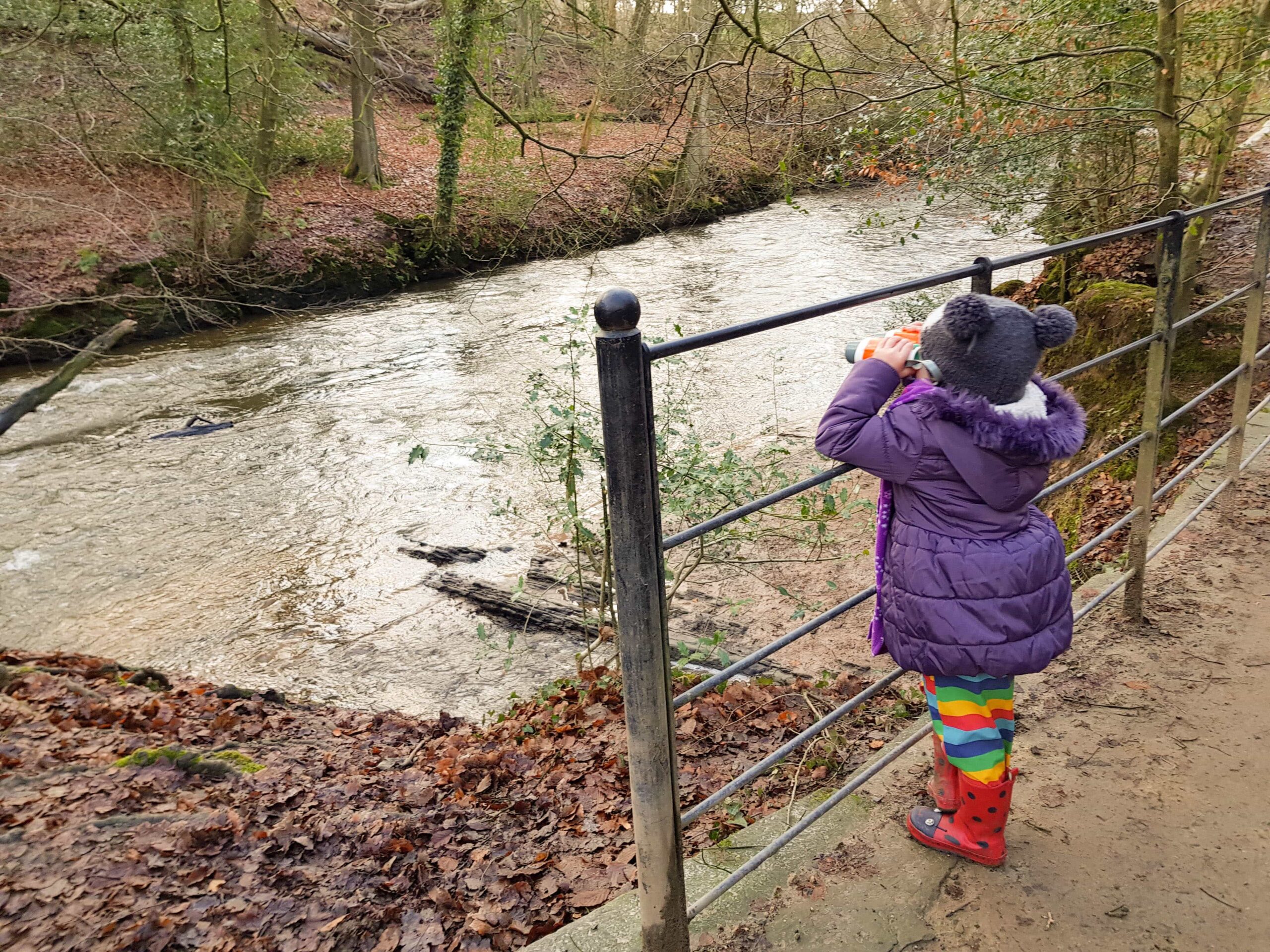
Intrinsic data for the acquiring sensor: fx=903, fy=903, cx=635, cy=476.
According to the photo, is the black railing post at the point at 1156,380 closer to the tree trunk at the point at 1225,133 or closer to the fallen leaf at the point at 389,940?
the fallen leaf at the point at 389,940

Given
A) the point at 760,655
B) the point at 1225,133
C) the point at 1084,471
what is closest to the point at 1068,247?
the point at 1084,471

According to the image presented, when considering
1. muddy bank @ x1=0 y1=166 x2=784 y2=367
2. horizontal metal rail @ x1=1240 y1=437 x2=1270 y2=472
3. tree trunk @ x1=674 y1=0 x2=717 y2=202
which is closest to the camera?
horizontal metal rail @ x1=1240 y1=437 x2=1270 y2=472

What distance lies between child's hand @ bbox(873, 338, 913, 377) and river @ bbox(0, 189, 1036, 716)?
13.7 feet

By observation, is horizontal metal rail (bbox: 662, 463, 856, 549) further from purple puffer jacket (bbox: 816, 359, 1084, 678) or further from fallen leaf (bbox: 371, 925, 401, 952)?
fallen leaf (bbox: 371, 925, 401, 952)

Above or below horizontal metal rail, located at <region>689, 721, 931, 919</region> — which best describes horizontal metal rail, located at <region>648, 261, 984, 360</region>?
above

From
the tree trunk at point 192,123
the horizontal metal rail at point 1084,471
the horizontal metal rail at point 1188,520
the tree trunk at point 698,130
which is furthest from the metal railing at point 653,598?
the tree trunk at point 192,123

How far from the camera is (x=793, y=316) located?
1.90 metres

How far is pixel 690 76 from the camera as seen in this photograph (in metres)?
4.90

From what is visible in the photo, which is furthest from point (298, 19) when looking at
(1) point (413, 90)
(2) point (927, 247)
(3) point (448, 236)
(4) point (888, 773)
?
(1) point (413, 90)

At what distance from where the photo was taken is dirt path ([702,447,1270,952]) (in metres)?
2.24

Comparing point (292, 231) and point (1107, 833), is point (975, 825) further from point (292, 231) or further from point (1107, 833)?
point (292, 231)

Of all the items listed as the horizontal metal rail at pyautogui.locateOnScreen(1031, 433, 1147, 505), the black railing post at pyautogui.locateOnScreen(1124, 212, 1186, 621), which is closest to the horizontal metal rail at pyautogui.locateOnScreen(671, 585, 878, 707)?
the horizontal metal rail at pyautogui.locateOnScreen(1031, 433, 1147, 505)

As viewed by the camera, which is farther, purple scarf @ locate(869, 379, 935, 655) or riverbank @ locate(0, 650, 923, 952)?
riverbank @ locate(0, 650, 923, 952)

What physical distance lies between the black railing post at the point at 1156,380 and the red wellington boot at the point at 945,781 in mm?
1548
